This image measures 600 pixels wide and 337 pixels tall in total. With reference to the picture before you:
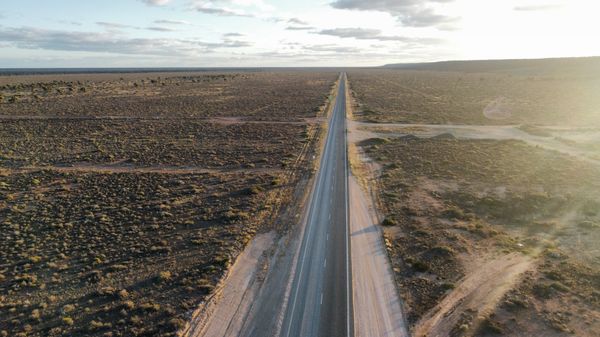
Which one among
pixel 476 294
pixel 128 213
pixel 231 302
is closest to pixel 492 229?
pixel 476 294

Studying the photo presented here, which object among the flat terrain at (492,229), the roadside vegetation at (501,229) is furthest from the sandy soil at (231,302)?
the roadside vegetation at (501,229)

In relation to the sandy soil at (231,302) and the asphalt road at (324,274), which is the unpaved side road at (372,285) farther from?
the sandy soil at (231,302)

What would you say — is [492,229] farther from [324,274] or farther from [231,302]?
[231,302]

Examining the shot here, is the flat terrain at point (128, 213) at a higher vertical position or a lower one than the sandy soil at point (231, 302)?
higher

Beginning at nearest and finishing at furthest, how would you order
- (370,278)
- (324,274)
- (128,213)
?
1. (370,278)
2. (324,274)
3. (128,213)

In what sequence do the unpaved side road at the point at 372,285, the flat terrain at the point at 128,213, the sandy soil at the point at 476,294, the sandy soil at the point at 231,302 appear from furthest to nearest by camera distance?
the flat terrain at the point at 128,213
the sandy soil at the point at 476,294
the unpaved side road at the point at 372,285
the sandy soil at the point at 231,302

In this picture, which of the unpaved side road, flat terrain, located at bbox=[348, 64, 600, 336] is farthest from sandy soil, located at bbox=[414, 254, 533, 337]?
the unpaved side road

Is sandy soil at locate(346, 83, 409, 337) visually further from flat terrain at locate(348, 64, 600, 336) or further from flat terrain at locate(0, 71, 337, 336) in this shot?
flat terrain at locate(0, 71, 337, 336)
